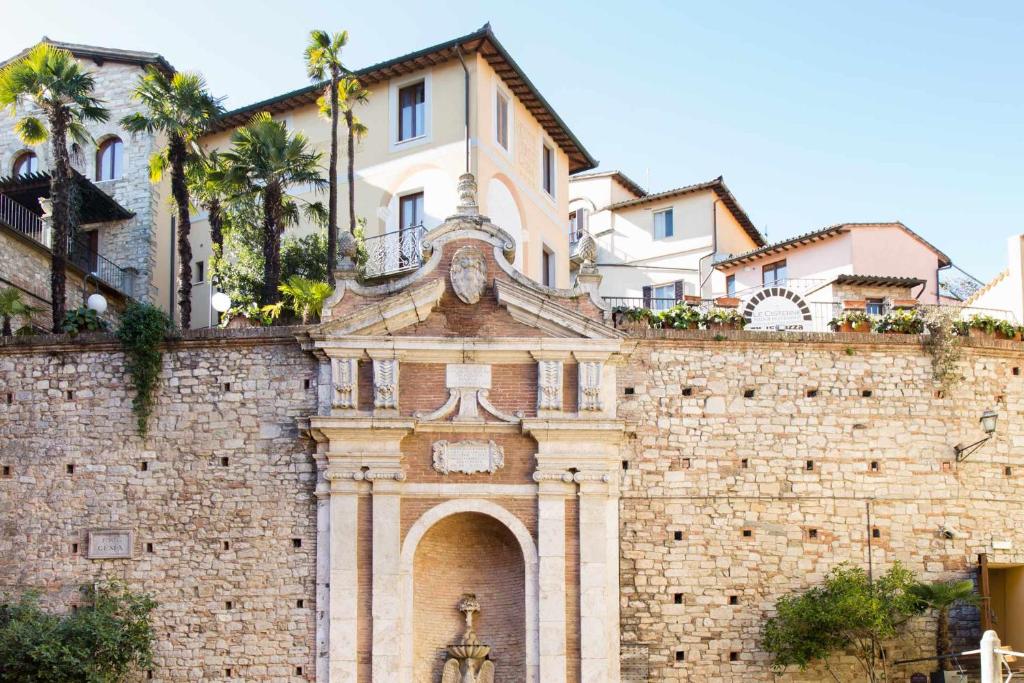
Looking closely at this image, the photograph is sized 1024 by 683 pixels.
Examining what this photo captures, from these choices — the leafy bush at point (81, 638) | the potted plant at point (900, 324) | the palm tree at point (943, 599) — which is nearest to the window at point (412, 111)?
the potted plant at point (900, 324)

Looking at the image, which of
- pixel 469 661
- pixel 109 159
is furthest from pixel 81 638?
pixel 109 159

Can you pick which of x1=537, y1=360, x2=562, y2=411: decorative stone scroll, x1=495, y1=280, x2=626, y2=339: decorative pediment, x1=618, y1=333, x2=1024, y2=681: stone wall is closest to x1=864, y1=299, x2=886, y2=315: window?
x1=618, y1=333, x2=1024, y2=681: stone wall

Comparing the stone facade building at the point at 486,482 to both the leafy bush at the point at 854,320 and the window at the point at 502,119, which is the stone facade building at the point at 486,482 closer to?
the leafy bush at the point at 854,320

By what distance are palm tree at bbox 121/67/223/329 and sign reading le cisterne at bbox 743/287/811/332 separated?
10.1 metres

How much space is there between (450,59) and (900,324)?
10046 mm

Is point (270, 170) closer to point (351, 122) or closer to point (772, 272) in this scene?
point (351, 122)

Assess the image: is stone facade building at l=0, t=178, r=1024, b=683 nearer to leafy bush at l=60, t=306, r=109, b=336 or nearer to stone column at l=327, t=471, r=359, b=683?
stone column at l=327, t=471, r=359, b=683

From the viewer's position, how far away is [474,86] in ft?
81.7

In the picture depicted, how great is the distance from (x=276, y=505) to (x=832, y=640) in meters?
8.33

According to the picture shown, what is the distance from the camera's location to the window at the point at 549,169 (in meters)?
28.4

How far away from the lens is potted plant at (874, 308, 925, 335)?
20.8 metres

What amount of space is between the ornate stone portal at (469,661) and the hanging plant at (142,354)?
5686mm

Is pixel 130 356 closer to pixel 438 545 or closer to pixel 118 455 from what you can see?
pixel 118 455

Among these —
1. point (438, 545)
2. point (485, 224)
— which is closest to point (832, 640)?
point (438, 545)
